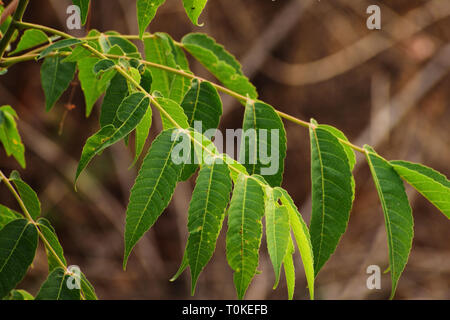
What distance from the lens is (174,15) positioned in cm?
377

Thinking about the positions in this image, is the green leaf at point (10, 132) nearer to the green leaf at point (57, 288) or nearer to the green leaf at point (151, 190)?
the green leaf at point (57, 288)

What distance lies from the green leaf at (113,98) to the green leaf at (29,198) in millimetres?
196

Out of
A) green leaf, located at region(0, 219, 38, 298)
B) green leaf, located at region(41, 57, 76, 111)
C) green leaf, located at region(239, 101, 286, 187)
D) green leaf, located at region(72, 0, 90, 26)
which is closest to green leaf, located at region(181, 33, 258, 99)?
green leaf, located at region(239, 101, 286, 187)

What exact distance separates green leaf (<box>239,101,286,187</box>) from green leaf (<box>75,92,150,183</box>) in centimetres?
18

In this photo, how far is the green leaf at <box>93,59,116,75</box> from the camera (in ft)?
2.82

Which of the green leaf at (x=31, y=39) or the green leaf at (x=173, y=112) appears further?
the green leaf at (x=31, y=39)

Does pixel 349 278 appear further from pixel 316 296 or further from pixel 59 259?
pixel 59 259

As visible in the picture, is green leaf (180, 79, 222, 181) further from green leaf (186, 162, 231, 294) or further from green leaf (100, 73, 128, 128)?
green leaf (186, 162, 231, 294)

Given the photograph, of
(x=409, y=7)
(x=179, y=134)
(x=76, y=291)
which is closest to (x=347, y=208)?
(x=179, y=134)

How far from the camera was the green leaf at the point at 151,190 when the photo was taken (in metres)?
0.74

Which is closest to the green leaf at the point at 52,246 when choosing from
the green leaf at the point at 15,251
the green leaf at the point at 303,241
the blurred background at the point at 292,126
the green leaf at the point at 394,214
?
the green leaf at the point at 15,251

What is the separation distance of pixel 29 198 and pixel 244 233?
1.57ft

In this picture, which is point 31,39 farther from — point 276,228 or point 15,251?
point 276,228

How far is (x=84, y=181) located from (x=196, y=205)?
3077 millimetres
